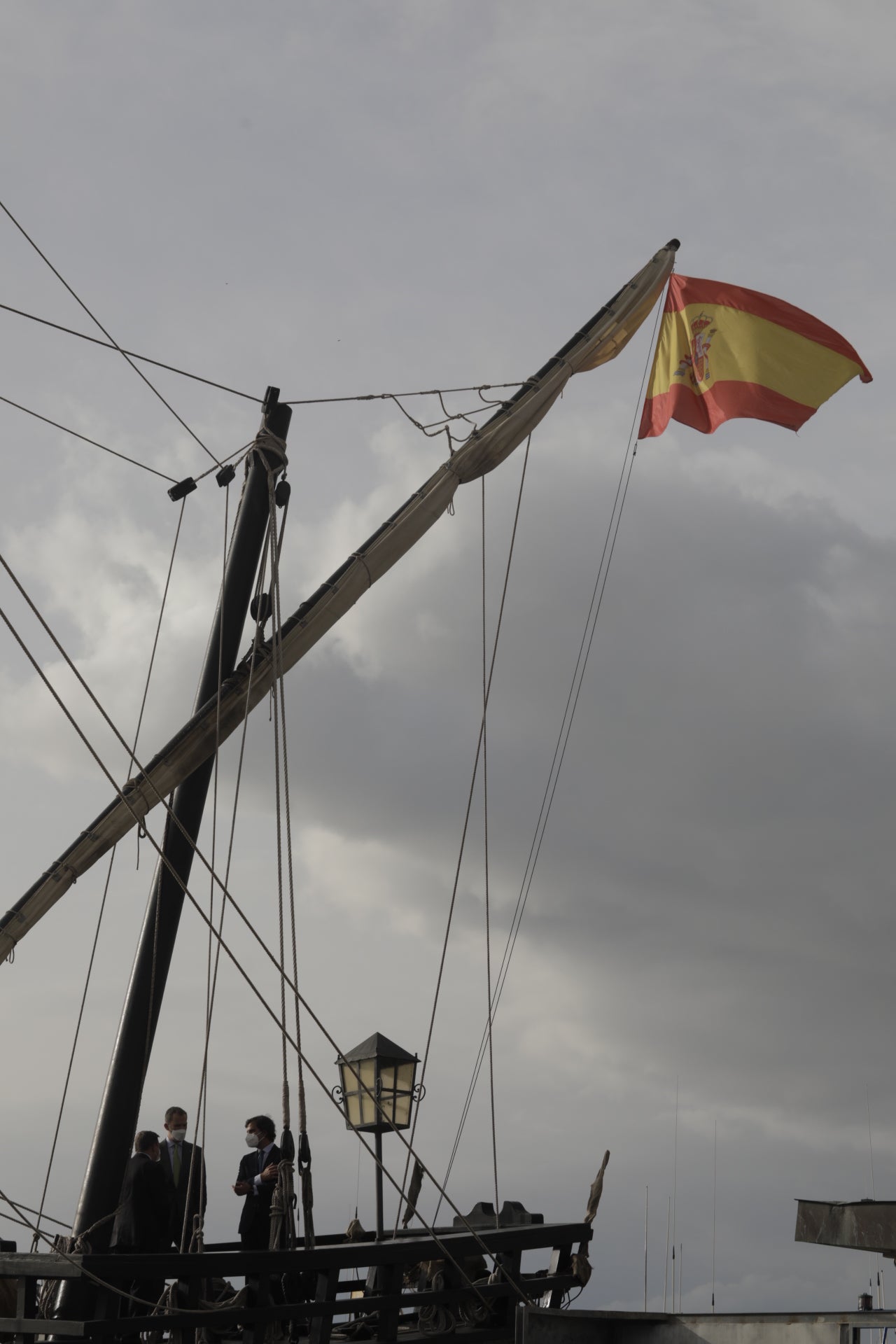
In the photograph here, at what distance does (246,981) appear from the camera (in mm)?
10727

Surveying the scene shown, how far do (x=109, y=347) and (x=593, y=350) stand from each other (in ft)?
18.2

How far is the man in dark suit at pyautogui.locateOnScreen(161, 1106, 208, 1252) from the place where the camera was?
11.0 meters

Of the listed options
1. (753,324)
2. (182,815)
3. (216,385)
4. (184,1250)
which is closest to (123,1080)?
(184,1250)

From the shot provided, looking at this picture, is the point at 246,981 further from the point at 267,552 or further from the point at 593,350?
the point at 593,350

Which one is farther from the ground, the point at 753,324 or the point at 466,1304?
the point at 753,324

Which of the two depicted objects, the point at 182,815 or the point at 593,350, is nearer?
the point at 182,815

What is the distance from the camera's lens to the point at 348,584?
1418 cm

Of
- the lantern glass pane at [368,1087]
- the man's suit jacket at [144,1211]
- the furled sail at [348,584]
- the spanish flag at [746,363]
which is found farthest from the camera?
the spanish flag at [746,363]

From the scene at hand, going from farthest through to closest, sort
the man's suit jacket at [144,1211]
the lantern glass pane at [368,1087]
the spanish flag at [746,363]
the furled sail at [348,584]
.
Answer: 1. the spanish flag at [746,363]
2. the lantern glass pane at [368,1087]
3. the furled sail at [348,584]
4. the man's suit jacket at [144,1211]

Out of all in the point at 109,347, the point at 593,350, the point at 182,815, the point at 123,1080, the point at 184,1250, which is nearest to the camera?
the point at 184,1250

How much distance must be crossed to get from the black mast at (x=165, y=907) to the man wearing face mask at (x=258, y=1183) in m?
0.91

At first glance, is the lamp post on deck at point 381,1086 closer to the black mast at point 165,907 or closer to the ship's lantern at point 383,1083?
the ship's lantern at point 383,1083

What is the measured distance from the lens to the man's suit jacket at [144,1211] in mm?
10805

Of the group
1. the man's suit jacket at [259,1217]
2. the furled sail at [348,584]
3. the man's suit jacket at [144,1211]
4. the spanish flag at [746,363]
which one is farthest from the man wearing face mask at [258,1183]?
the spanish flag at [746,363]
